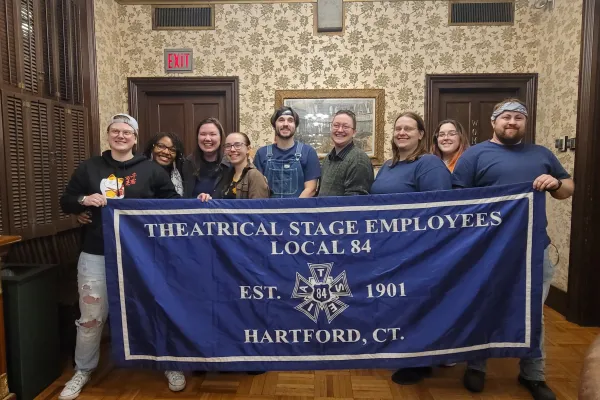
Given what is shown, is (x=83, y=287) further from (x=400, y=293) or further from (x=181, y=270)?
(x=400, y=293)

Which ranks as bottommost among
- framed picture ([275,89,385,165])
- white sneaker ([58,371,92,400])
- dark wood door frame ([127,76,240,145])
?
white sneaker ([58,371,92,400])

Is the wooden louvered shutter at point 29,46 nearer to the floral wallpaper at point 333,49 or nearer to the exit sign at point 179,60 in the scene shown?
the floral wallpaper at point 333,49

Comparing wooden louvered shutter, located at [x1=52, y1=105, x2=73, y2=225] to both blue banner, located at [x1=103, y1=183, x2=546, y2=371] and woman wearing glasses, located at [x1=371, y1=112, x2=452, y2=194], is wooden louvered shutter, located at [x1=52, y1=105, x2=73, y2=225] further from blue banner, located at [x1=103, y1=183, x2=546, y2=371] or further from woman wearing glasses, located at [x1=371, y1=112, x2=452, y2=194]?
woman wearing glasses, located at [x1=371, y1=112, x2=452, y2=194]

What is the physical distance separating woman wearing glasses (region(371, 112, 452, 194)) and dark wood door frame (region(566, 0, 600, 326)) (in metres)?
1.74

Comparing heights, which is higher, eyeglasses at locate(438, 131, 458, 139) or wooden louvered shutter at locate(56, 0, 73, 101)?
wooden louvered shutter at locate(56, 0, 73, 101)

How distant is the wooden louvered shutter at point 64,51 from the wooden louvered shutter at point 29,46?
260mm

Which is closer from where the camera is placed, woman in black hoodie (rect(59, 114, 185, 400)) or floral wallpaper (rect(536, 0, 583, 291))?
woman in black hoodie (rect(59, 114, 185, 400))

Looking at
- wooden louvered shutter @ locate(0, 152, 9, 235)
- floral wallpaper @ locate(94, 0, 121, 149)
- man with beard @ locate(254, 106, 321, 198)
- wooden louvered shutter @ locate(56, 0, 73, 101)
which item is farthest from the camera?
floral wallpaper @ locate(94, 0, 121, 149)

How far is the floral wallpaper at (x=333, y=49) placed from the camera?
3760mm

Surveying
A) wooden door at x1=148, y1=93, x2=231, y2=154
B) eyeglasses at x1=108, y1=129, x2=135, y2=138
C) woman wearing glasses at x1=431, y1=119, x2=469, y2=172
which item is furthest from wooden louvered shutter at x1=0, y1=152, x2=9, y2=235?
woman wearing glasses at x1=431, y1=119, x2=469, y2=172

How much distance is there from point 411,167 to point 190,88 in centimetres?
274

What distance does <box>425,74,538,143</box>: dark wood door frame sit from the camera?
12.4 feet

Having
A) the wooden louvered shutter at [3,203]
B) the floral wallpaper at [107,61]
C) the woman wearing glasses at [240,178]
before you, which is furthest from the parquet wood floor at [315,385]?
the floral wallpaper at [107,61]

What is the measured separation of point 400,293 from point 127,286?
1293 millimetres
